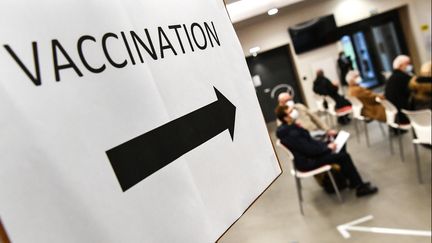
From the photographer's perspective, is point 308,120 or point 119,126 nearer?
point 119,126

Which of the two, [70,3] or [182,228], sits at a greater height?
[70,3]

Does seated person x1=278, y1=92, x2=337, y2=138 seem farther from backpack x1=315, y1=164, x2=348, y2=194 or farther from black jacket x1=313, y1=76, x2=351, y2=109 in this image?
black jacket x1=313, y1=76, x2=351, y2=109

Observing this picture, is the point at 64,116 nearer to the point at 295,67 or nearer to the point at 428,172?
the point at 428,172

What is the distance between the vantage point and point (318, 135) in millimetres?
4844

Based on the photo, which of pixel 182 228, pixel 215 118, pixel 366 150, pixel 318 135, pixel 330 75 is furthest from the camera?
pixel 330 75

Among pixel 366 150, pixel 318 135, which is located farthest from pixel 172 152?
pixel 366 150

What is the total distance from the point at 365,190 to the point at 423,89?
1.34m

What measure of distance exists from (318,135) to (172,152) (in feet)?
13.8

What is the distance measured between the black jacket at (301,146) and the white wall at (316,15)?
18.9 feet

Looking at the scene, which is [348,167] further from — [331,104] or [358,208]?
[331,104]

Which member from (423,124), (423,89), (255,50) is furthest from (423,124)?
(255,50)

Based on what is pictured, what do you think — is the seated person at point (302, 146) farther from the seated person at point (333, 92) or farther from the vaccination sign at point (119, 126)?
the vaccination sign at point (119, 126)

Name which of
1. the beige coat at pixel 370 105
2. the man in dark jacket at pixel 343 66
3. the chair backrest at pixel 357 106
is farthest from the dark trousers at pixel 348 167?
the man in dark jacket at pixel 343 66

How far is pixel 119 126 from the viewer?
2.57ft
